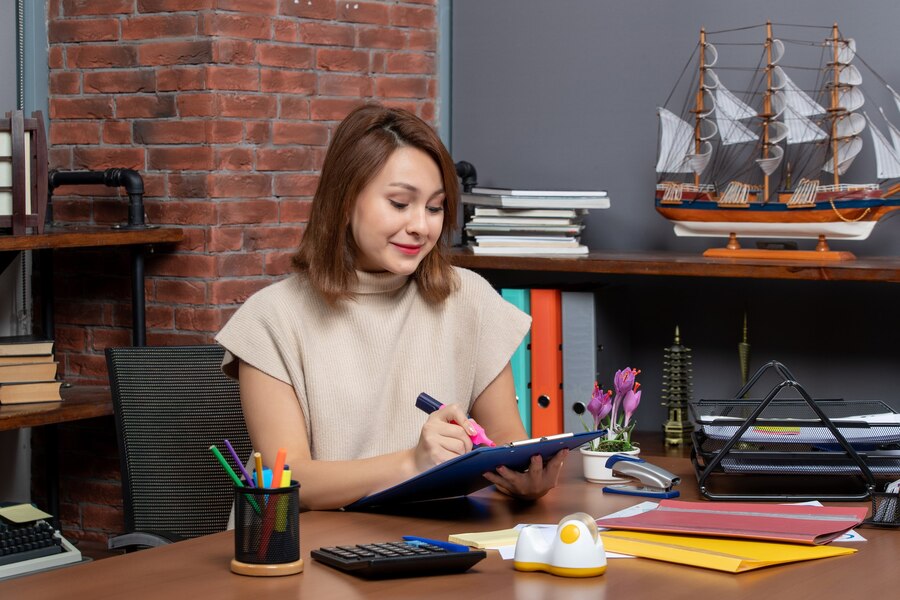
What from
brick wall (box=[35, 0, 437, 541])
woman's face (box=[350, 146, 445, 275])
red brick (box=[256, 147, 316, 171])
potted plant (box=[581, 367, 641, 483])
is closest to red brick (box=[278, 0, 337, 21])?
brick wall (box=[35, 0, 437, 541])

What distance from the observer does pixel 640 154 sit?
10.0ft

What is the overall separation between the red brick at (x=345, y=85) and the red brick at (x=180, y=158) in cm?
38

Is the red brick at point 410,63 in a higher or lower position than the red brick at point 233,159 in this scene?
higher

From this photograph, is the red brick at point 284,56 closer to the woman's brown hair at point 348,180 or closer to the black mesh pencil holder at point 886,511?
the woman's brown hair at point 348,180

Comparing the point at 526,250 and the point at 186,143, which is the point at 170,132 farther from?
the point at 526,250

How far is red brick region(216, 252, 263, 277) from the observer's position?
110 inches

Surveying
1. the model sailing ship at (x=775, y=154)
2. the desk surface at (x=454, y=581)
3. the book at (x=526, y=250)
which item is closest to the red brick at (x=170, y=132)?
the book at (x=526, y=250)

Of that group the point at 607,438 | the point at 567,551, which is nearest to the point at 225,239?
the point at 607,438

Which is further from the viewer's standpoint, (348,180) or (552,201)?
(552,201)

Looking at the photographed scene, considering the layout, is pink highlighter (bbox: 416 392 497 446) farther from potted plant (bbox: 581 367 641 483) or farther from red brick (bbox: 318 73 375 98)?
red brick (bbox: 318 73 375 98)

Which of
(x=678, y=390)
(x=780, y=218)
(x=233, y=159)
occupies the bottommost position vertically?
(x=678, y=390)

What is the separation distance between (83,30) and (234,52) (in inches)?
17.8

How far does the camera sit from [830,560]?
137 cm

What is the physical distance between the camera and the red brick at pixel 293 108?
289 centimetres
